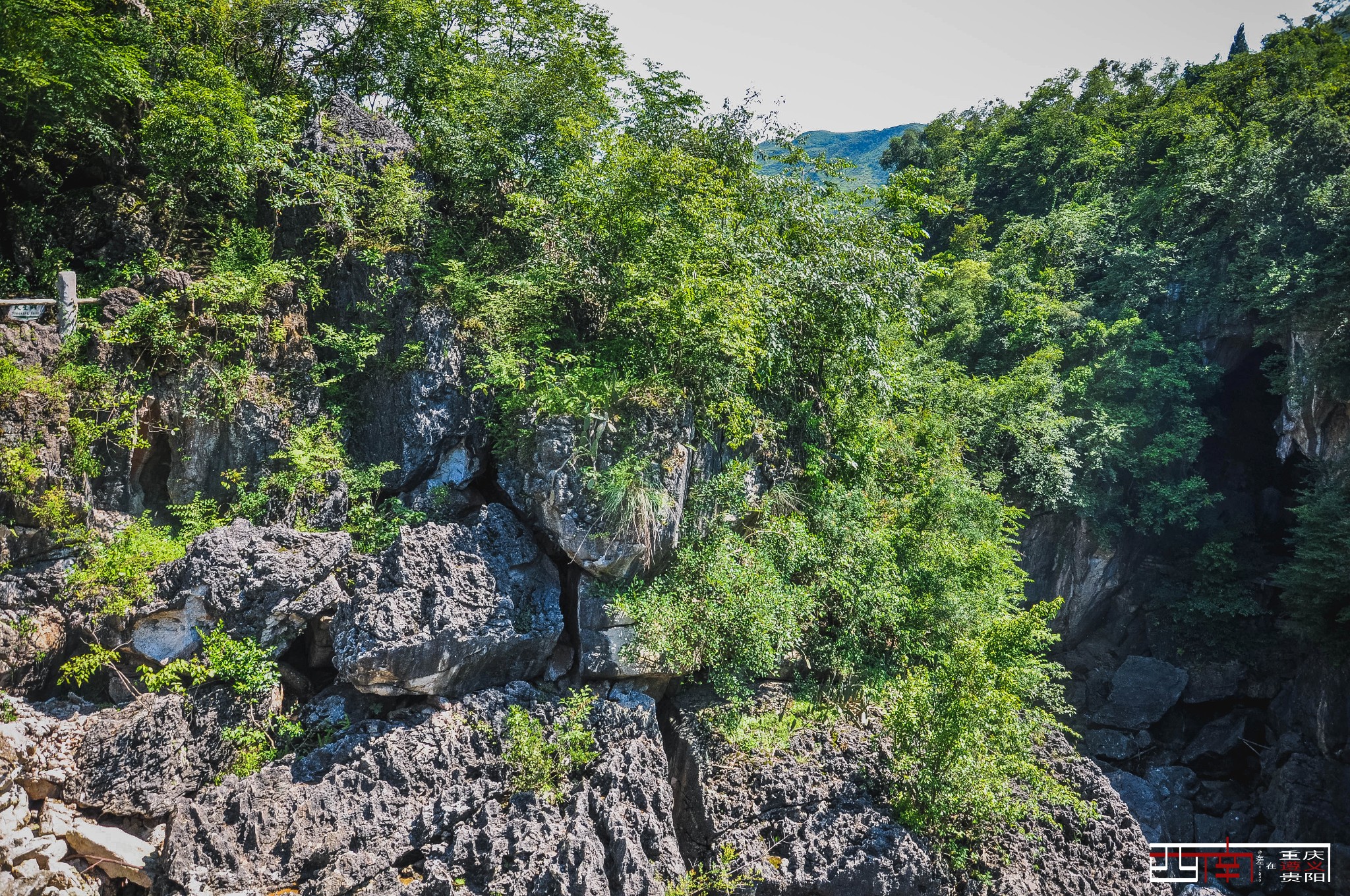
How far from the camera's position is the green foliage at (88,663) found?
7305 mm

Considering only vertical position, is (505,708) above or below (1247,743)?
above

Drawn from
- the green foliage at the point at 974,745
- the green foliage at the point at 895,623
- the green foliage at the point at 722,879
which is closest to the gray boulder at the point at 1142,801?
the green foliage at the point at 895,623

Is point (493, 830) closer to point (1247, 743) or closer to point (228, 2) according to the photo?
point (228, 2)

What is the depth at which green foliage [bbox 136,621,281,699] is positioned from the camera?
7.25 meters

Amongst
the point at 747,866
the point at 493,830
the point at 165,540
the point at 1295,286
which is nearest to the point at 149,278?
the point at 165,540

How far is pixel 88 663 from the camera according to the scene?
732cm

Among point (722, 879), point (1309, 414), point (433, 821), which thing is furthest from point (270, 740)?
point (1309, 414)

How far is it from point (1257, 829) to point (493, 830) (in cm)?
1421

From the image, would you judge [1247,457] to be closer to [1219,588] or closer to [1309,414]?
[1309,414]

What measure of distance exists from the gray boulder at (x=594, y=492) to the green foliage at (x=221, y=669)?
127 inches

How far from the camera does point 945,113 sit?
1176 inches

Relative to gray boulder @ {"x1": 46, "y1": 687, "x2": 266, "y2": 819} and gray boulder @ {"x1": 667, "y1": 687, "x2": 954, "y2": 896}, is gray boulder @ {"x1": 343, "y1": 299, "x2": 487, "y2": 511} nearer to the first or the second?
gray boulder @ {"x1": 46, "y1": 687, "x2": 266, "y2": 819}

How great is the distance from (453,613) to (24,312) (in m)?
5.91

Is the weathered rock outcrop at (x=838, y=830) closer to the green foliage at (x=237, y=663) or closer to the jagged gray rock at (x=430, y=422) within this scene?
the jagged gray rock at (x=430, y=422)
